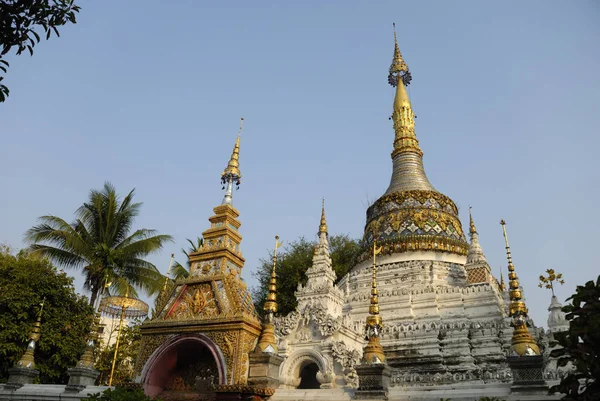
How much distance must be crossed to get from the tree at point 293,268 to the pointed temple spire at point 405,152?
6.32m

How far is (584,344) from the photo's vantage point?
14.8 feet

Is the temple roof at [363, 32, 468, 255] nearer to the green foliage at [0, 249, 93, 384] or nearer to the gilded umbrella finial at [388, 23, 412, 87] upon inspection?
the gilded umbrella finial at [388, 23, 412, 87]

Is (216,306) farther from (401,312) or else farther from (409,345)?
(401,312)

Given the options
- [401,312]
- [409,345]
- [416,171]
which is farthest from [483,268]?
[416,171]

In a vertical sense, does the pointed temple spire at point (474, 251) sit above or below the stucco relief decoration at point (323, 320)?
above

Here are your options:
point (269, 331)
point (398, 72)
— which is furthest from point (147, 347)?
point (398, 72)

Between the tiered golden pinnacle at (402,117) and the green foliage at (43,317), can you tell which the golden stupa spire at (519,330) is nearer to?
the green foliage at (43,317)

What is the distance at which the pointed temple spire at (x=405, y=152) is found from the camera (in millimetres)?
33125

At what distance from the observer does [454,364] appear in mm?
17531

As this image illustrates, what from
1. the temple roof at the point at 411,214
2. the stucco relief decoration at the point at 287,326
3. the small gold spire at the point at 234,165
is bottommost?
the stucco relief decoration at the point at 287,326

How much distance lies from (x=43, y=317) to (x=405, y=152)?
27364mm

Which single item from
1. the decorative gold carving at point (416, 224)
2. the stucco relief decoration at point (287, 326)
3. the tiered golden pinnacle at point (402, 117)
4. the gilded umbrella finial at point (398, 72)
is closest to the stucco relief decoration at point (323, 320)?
the stucco relief decoration at point (287, 326)

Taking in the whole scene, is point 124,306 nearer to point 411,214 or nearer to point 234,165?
point 234,165

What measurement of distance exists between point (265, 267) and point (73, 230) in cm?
1908
